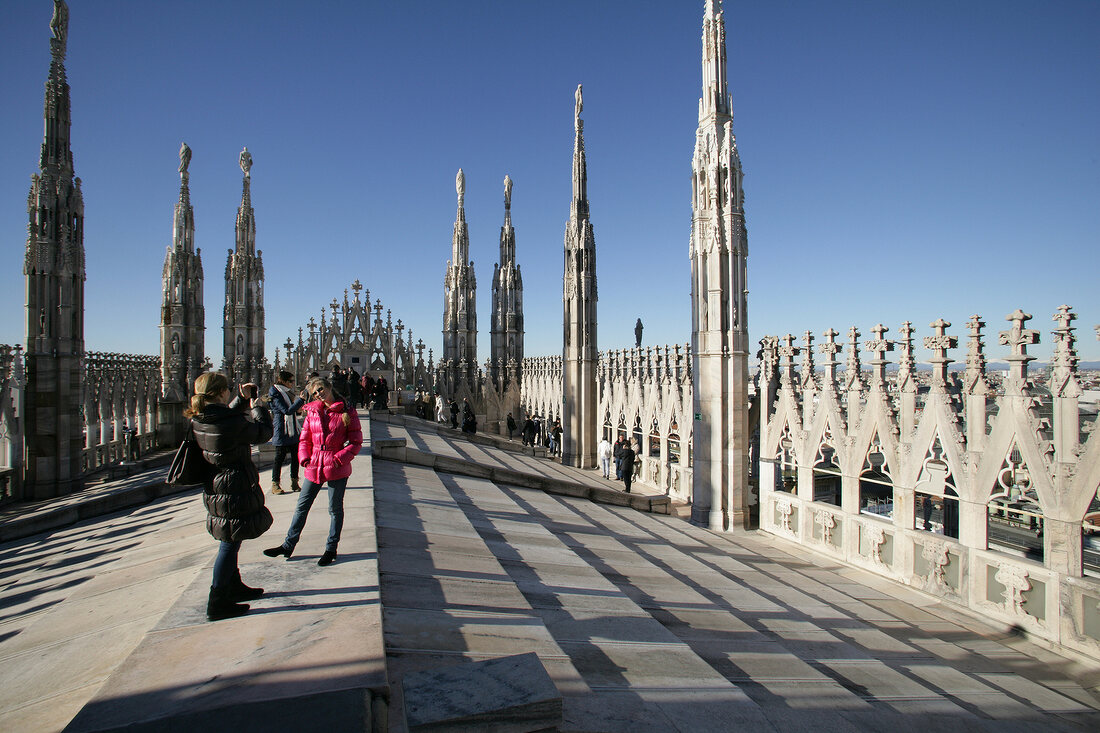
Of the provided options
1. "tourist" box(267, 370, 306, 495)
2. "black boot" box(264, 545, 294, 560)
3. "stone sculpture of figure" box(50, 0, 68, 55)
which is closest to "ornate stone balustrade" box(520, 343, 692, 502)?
"tourist" box(267, 370, 306, 495)

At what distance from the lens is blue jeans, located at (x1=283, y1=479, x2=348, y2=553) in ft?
14.8

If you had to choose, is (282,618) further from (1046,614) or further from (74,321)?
(74,321)

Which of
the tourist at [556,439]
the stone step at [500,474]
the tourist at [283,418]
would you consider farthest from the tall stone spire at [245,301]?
the tourist at [283,418]

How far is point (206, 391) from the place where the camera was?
3.71 meters

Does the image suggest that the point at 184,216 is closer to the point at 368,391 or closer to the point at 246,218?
the point at 246,218

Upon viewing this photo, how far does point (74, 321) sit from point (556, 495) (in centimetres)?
1550

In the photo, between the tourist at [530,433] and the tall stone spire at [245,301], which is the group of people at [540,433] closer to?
the tourist at [530,433]

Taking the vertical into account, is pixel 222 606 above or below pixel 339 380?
below

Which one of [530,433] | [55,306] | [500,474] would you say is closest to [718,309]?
[500,474]

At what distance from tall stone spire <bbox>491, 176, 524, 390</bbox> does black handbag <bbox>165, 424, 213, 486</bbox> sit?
28961 millimetres

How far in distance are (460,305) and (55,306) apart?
19.7 m

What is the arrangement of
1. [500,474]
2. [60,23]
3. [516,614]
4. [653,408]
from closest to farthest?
[516,614]
[500,474]
[60,23]
[653,408]

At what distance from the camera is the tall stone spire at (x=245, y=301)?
27812 millimetres

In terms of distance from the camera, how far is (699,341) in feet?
42.1
